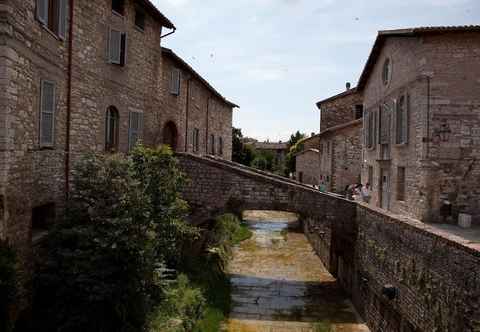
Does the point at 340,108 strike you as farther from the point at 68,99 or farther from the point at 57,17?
the point at 57,17

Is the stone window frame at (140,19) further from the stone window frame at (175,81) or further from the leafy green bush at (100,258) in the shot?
the leafy green bush at (100,258)

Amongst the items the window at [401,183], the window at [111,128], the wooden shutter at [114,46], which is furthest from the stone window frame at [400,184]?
the wooden shutter at [114,46]

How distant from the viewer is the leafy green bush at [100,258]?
26.8 ft

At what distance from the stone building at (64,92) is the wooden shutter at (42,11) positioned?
2 centimetres

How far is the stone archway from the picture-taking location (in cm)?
1783

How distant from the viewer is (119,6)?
12773mm

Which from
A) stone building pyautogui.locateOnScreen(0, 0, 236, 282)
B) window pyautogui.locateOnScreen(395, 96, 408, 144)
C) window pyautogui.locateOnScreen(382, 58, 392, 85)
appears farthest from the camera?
window pyautogui.locateOnScreen(382, 58, 392, 85)

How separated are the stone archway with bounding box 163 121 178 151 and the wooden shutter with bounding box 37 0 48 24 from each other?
9.35 metres

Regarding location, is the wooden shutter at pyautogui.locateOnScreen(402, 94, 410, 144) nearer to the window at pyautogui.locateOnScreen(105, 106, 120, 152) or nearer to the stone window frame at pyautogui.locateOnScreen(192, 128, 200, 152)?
the window at pyautogui.locateOnScreen(105, 106, 120, 152)

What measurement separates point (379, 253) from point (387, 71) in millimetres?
8388

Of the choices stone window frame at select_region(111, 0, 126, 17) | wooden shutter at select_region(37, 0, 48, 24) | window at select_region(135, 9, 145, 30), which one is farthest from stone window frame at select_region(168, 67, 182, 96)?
wooden shutter at select_region(37, 0, 48, 24)

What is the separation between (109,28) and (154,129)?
457 centimetres

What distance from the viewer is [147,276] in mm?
9109

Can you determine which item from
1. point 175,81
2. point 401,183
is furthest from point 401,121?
point 175,81
